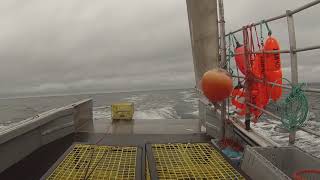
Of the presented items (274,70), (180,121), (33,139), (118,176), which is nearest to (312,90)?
(118,176)

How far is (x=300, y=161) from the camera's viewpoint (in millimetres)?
2566

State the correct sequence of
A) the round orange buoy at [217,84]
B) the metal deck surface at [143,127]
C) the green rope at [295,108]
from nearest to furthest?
the green rope at [295,108]
the round orange buoy at [217,84]
the metal deck surface at [143,127]

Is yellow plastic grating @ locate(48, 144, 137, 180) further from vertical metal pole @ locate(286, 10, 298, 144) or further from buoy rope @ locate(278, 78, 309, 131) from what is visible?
vertical metal pole @ locate(286, 10, 298, 144)

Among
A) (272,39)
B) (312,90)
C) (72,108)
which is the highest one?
(272,39)

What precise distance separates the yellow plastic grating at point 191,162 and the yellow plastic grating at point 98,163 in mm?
217

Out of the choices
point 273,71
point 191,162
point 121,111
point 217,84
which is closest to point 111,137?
point 121,111

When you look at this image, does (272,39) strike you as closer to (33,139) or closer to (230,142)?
(230,142)

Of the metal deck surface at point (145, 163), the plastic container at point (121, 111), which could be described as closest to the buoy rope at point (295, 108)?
the metal deck surface at point (145, 163)

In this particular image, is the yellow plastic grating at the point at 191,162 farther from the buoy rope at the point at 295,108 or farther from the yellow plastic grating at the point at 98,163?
the buoy rope at the point at 295,108

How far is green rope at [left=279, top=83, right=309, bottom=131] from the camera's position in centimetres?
252

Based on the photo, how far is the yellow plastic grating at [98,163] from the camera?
6.78 feet

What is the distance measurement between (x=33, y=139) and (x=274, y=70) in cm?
381

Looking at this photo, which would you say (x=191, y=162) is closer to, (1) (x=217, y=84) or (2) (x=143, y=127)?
(1) (x=217, y=84)

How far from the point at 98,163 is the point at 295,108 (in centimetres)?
172
